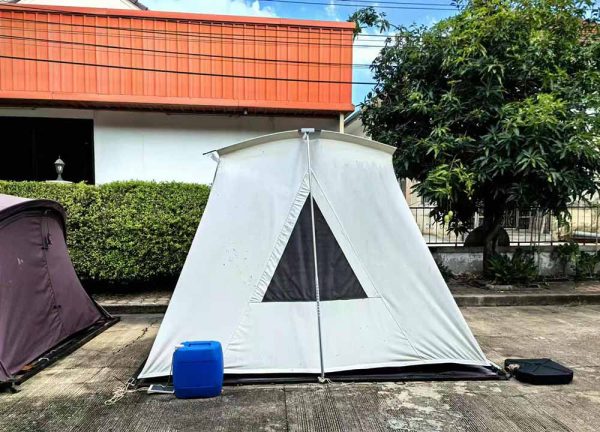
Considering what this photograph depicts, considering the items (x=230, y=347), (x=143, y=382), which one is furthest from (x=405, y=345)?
(x=143, y=382)

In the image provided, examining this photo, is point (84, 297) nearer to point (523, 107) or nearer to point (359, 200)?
point (359, 200)

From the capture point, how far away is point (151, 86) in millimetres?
8773

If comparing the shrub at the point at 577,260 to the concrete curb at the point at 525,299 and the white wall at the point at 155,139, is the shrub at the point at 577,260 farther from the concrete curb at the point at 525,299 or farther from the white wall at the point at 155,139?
the white wall at the point at 155,139

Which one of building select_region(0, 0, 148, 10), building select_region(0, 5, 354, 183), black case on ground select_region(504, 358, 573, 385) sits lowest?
black case on ground select_region(504, 358, 573, 385)

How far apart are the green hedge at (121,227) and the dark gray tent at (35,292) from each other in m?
1.35

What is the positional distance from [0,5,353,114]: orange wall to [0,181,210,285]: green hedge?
220 cm

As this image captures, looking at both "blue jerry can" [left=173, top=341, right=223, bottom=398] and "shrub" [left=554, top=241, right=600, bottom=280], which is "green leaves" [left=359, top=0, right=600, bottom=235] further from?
"blue jerry can" [left=173, top=341, right=223, bottom=398]

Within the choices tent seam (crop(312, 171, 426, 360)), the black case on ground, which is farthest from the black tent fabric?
the black case on ground

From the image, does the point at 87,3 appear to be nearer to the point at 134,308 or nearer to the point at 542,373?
the point at 134,308

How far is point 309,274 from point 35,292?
9.93 ft

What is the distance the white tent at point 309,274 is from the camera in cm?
410

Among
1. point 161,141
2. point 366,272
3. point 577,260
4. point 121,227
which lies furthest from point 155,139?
point 577,260

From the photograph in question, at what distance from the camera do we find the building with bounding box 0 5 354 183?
8562 mm

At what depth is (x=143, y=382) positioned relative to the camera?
4062mm
